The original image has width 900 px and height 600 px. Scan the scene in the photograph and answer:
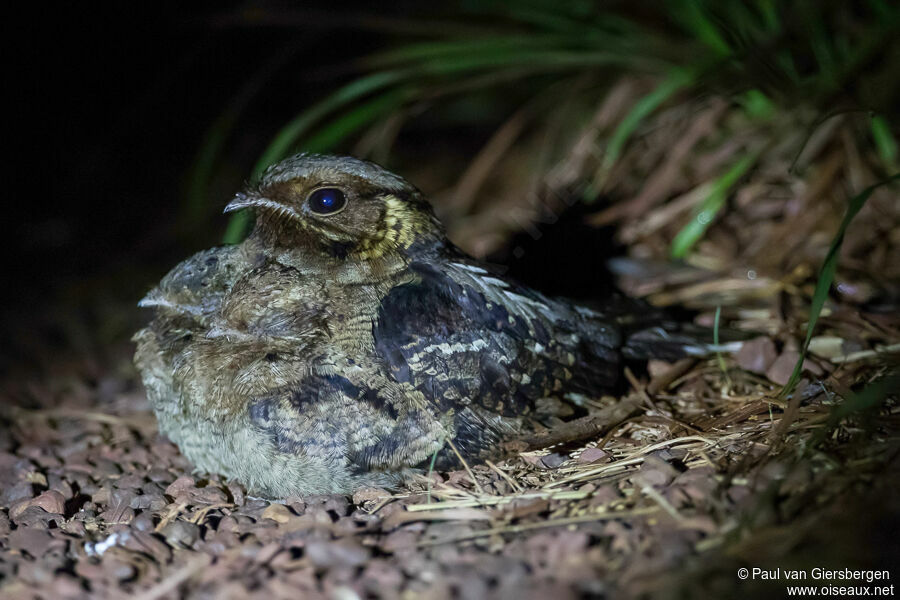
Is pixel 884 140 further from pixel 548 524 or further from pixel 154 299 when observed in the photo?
pixel 154 299

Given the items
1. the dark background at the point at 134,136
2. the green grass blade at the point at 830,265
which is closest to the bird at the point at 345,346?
the green grass blade at the point at 830,265

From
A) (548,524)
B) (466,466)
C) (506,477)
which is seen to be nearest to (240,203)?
(466,466)

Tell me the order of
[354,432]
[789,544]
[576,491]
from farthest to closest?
[354,432], [576,491], [789,544]

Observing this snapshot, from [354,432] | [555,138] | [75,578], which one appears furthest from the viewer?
[555,138]

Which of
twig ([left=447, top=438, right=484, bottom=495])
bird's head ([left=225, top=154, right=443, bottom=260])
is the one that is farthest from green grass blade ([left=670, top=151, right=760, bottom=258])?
twig ([left=447, top=438, right=484, bottom=495])

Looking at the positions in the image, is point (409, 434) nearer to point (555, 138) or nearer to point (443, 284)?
point (443, 284)

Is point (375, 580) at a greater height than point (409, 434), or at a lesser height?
lesser

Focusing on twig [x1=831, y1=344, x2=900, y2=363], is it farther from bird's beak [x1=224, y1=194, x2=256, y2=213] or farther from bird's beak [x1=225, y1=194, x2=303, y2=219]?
bird's beak [x1=224, y1=194, x2=256, y2=213]

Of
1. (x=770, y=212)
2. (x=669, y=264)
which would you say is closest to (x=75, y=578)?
(x=669, y=264)
